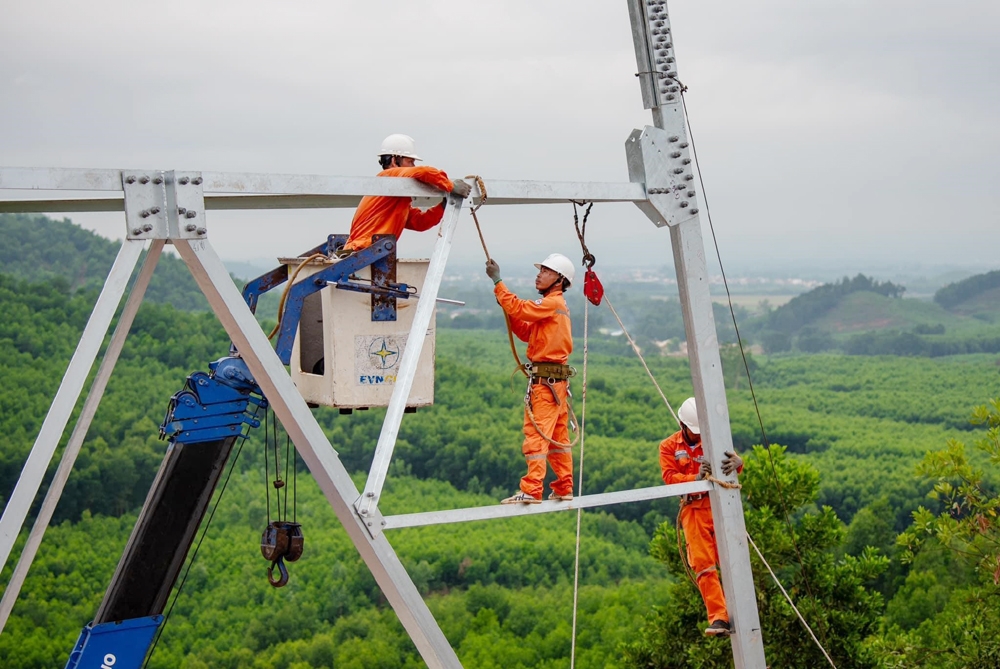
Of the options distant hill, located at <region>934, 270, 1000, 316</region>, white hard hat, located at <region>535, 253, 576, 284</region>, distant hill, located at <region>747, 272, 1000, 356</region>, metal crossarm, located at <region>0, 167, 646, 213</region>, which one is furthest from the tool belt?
distant hill, located at <region>934, 270, 1000, 316</region>

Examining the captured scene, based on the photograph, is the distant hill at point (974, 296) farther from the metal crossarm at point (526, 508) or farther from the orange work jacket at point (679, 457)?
the metal crossarm at point (526, 508)

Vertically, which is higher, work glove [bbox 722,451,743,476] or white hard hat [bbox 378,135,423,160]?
white hard hat [bbox 378,135,423,160]

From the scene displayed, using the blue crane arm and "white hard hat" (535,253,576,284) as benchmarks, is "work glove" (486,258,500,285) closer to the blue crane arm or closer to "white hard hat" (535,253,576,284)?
"white hard hat" (535,253,576,284)

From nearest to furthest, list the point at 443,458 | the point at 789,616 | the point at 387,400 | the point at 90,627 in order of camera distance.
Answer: the point at 90,627 → the point at 387,400 → the point at 789,616 → the point at 443,458

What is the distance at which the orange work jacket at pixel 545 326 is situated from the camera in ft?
25.6

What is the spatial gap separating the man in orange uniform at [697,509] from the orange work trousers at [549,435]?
3.22 feet

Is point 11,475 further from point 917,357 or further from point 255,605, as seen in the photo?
point 917,357

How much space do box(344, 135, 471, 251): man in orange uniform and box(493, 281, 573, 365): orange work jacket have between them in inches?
27.9

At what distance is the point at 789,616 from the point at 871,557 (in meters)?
2.01

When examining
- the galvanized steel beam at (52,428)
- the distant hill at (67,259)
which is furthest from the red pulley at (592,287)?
the distant hill at (67,259)

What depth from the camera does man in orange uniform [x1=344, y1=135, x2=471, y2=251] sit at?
271 inches

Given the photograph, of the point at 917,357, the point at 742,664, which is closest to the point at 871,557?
the point at 742,664

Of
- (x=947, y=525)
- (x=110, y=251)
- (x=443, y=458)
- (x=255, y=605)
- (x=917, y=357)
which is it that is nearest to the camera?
(x=947, y=525)

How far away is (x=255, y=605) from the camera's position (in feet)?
163
